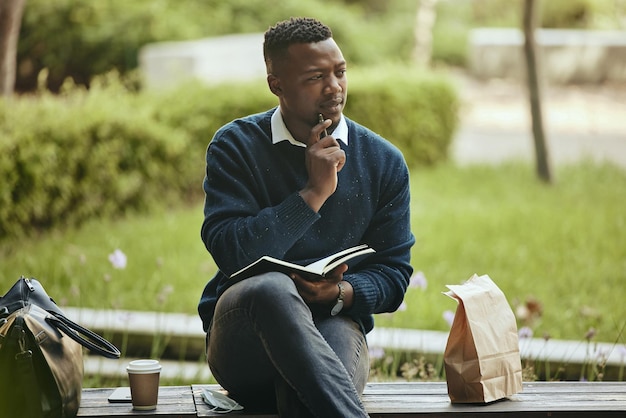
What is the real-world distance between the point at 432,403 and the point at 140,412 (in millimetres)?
794

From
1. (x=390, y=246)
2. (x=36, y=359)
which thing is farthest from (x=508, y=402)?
(x=36, y=359)

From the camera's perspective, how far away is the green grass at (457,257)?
5.05 m

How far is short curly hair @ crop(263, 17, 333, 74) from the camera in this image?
269cm

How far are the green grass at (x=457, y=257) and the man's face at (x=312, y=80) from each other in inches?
58.6

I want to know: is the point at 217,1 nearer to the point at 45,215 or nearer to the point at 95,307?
the point at 45,215

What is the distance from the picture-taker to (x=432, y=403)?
281cm

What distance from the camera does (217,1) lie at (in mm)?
16234

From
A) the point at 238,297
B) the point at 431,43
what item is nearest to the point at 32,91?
the point at 431,43

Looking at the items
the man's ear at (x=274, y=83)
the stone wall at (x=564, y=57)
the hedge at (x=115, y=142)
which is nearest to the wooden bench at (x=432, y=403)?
the man's ear at (x=274, y=83)

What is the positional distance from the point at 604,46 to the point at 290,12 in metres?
6.27

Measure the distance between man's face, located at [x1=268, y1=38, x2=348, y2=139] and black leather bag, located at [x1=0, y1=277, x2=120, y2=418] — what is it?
82cm

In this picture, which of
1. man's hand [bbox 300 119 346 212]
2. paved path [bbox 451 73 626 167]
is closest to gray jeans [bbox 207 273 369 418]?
man's hand [bbox 300 119 346 212]

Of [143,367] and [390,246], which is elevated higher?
[390,246]

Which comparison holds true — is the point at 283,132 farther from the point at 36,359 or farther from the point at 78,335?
the point at 36,359
